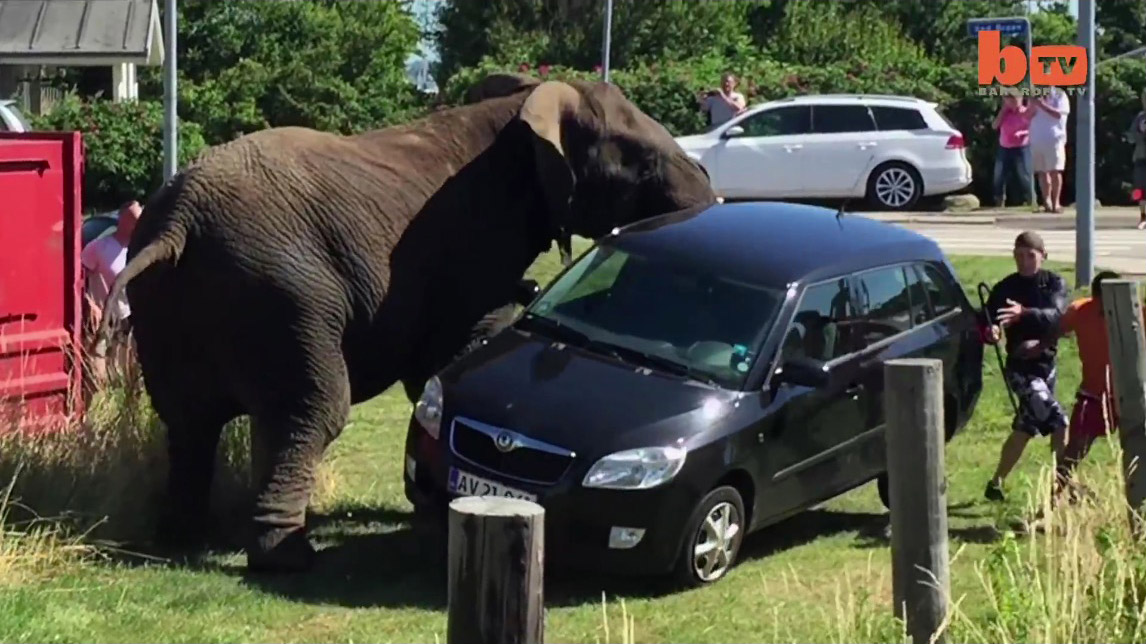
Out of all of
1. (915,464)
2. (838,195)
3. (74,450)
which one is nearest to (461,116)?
(74,450)

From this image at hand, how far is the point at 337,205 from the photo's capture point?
8797 mm

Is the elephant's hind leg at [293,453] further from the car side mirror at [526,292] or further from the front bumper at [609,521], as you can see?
the car side mirror at [526,292]

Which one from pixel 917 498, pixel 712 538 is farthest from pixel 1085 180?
pixel 917 498

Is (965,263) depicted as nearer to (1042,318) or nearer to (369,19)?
(1042,318)

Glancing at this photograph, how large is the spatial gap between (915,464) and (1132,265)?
1222cm

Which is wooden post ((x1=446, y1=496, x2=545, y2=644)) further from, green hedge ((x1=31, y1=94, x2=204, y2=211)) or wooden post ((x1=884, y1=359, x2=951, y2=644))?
green hedge ((x1=31, y1=94, x2=204, y2=211))

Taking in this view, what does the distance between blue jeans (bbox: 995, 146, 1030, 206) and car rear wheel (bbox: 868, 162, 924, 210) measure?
1.17 m

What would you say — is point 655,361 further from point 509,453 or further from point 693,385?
point 509,453

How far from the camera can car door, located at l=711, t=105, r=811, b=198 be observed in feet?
82.0

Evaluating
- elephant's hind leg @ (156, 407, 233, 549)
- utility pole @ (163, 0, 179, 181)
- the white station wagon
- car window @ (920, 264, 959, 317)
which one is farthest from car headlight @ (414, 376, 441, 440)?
the white station wagon

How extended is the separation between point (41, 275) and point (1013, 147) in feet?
57.1

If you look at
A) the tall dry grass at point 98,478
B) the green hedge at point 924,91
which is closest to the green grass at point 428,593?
the tall dry grass at point 98,478

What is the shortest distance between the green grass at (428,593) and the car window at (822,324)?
41.3 inches

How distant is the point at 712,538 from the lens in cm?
816
